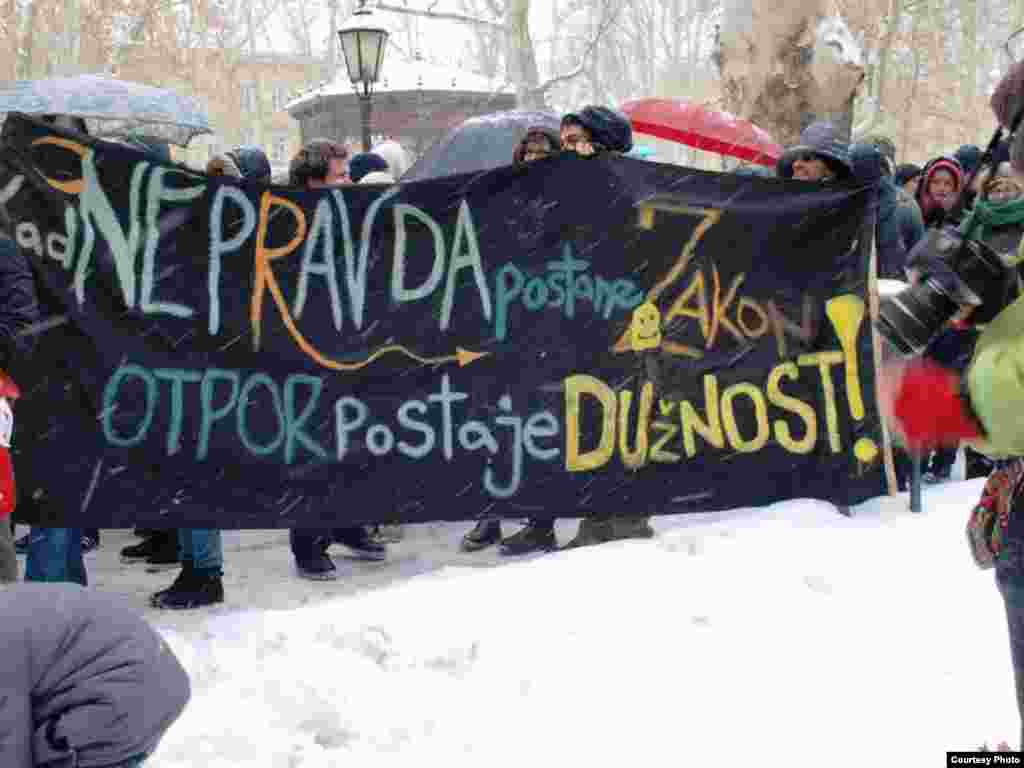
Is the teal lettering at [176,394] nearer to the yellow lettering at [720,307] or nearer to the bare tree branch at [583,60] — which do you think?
the yellow lettering at [720,307]

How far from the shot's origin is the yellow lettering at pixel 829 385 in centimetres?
539

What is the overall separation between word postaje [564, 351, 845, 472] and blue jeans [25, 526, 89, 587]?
2005 millimetres

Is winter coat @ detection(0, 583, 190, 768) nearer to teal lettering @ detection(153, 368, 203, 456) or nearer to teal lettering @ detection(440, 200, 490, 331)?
teal lettering @ detection(153, 368, 203, 456)

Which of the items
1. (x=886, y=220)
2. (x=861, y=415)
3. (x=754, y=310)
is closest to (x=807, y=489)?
(x=861, y=415)

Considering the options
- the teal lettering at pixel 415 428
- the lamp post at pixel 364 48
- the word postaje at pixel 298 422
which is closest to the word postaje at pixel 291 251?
the word postaje at pixel 298 422

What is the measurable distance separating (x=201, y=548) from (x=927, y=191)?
497 cm

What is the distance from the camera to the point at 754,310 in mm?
5324

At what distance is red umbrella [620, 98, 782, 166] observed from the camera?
30.9 ft

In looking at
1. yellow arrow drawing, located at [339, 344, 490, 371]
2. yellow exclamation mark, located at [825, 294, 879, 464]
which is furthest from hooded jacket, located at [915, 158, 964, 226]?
yellow arrow drawing, located at [339, 344, 490, 371]

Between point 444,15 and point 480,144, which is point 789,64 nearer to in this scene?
point 480,144

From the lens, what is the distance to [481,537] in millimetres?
5867

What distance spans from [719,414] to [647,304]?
0.58 meters

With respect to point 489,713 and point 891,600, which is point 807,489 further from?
point 489,713

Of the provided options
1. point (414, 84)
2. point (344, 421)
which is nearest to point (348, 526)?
point (344, 421)
